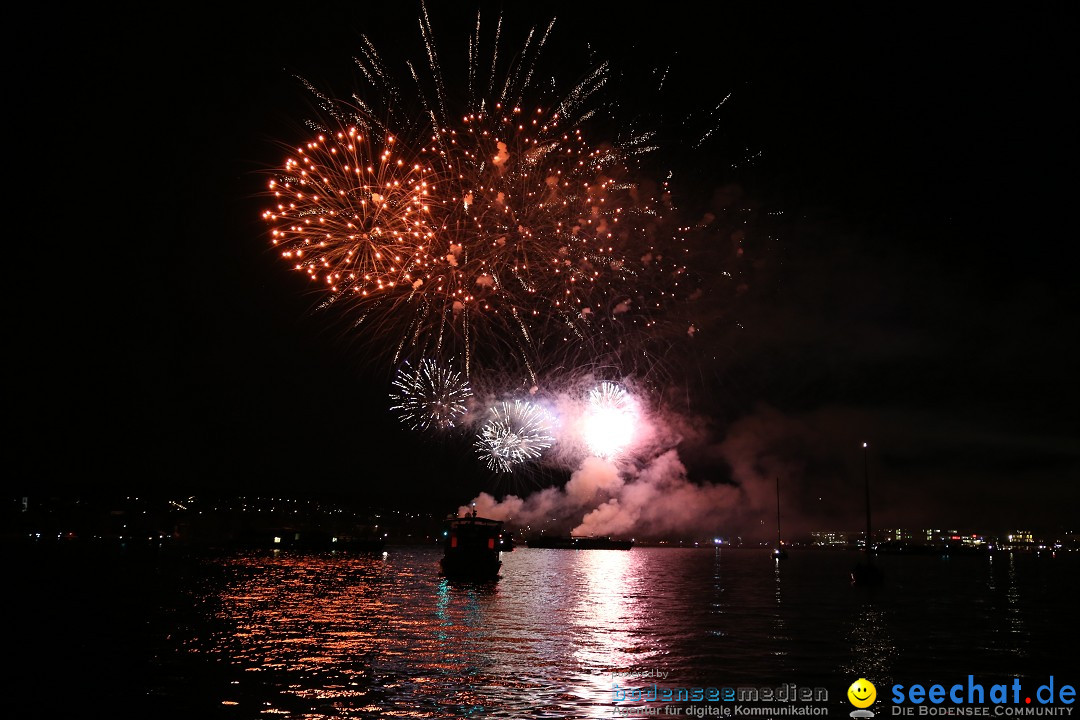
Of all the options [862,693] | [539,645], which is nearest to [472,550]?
[539,645]

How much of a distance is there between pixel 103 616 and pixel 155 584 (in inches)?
845

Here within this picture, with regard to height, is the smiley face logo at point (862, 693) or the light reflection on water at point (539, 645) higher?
the smiley face logo at point (862, 693)

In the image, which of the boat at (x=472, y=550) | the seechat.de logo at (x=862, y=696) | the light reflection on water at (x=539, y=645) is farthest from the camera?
the boat at (x=472, y=550)

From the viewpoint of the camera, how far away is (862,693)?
66.9 feet

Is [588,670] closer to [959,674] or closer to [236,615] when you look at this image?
[959,674]

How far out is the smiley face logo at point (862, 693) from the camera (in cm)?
1950

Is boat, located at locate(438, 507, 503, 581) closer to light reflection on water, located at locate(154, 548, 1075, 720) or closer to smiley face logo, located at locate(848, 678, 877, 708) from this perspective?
light reflection on water, located at locate(154, 548, 1075, 720)

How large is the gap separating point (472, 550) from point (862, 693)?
5316cm

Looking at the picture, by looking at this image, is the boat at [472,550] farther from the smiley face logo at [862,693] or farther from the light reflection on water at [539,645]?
the smiley face logo at [862,693]

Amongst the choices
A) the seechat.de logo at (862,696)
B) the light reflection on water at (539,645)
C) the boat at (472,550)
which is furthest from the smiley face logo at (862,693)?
the boat at (472,550)

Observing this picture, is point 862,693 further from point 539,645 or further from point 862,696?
point 539,645

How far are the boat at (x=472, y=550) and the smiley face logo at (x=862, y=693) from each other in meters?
49.9

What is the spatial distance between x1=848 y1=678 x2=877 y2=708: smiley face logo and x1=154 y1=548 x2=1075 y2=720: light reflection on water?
0.51 metres

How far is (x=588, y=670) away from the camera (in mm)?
22750
